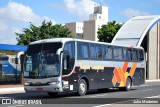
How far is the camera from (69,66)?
2117 cm

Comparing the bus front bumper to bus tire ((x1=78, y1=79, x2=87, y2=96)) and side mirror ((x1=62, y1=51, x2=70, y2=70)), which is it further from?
bus tire ((x1=78, y1=79, x2=87, y2=96))

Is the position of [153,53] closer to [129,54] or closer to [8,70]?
[8,70]

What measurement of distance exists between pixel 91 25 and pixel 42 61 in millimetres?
108157

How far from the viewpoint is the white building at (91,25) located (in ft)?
415

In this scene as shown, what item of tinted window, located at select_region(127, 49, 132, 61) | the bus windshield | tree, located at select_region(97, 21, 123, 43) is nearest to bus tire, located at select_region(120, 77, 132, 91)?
tinted window, located at select_region(127, 49, 132, 61)

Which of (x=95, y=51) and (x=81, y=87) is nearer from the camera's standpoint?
(x=81, y=87)

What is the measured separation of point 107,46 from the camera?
2536cm

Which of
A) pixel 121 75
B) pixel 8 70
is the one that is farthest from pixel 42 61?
pixel 8 70

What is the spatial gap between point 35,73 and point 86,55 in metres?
3.58

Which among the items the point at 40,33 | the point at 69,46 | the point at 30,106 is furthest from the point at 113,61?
the point at 40,33

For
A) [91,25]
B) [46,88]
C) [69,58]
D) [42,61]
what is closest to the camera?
[46,88]

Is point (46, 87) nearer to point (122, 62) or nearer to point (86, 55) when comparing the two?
point (86, 55)

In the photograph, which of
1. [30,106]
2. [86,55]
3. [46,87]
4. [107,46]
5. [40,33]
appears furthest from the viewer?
[40,33]

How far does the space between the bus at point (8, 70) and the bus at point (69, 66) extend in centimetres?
1260
